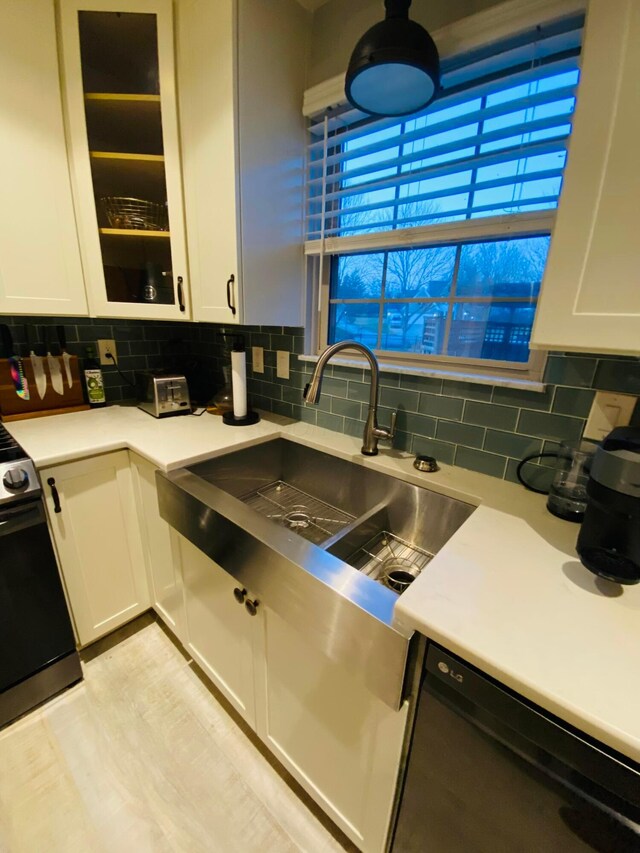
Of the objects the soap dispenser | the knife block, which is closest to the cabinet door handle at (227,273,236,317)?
the soap dispenser

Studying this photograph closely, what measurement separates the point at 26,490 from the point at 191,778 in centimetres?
104

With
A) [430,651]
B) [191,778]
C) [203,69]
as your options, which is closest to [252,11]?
[203,69]

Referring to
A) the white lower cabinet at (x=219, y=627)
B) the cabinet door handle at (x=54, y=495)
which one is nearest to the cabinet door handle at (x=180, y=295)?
the cabinet door handle at (x=54, y=495)

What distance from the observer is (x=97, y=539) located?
1331 millimetres

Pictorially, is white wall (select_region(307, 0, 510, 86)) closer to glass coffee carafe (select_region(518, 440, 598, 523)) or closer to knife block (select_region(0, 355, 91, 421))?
glass coffee carafe (select_region(518, 440, 598, 523))

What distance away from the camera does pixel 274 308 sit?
1392mm

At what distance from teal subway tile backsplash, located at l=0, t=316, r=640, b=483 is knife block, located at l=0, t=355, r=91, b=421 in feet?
0.42

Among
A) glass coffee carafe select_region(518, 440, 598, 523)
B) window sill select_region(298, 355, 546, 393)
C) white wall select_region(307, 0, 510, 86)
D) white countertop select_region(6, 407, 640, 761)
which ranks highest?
white wall select_region(307, 0, 510, 86)

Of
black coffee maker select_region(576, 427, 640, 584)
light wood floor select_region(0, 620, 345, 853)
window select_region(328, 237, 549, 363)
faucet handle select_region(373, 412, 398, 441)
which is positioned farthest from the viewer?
faucet handle select_region(373, 412, 398, 441)

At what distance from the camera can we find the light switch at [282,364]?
162 cm

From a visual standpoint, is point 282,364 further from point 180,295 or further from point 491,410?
point 491,410

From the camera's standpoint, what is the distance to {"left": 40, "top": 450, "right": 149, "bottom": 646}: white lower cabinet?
4.01 feet

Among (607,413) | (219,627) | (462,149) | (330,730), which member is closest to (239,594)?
(219,627)

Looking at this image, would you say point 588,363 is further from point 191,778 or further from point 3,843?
point 3,843
